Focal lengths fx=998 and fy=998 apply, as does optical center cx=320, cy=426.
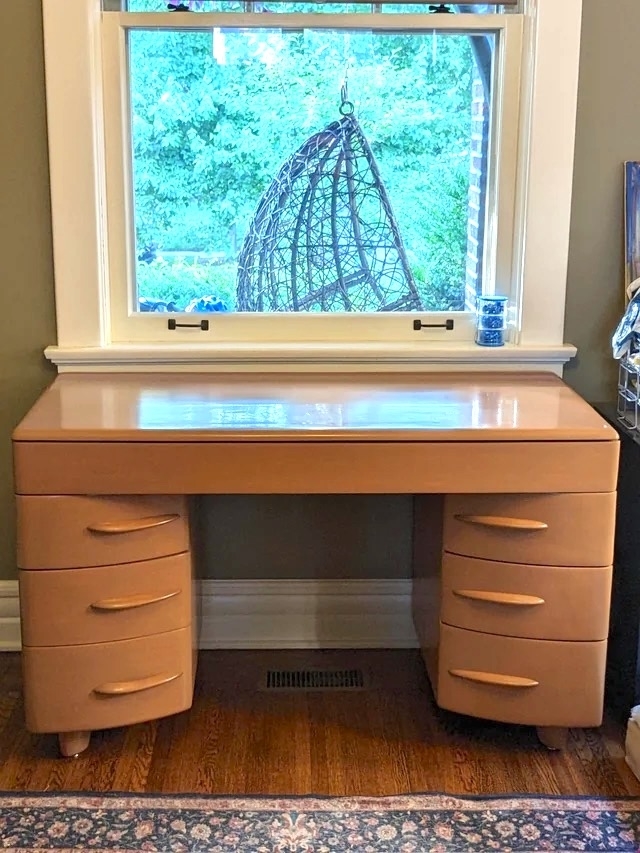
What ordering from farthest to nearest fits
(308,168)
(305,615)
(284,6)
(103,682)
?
(305,615) < (308,168) < (284,6) < (103,682)

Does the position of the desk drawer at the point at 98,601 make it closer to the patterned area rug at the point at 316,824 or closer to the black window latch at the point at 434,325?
the patterned area rug at the point at 316,824

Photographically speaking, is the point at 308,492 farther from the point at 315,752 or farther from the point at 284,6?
the point at 284,6

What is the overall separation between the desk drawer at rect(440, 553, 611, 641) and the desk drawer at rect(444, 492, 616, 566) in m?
0.02

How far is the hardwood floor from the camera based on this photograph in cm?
199

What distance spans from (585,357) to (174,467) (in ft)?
3.59

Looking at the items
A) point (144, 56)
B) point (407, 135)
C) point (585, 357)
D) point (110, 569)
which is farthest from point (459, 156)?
point (110, 569)

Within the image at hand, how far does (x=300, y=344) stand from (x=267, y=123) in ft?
1.73

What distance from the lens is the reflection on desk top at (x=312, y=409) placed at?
1855 mm

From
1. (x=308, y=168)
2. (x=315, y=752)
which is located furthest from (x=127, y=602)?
(x=308, y=168)

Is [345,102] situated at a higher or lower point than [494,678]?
higher

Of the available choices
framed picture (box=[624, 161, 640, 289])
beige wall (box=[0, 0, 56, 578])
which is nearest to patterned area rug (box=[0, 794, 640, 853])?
beige wall (box=[0, 0, 56, 578])

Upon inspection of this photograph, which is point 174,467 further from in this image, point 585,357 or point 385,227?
point 585,357

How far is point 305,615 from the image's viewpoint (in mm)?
2535

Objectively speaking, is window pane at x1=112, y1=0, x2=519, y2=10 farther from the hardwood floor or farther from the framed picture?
the hardwood floor
